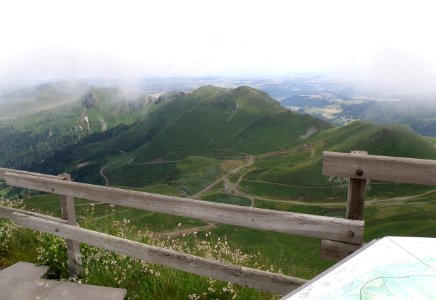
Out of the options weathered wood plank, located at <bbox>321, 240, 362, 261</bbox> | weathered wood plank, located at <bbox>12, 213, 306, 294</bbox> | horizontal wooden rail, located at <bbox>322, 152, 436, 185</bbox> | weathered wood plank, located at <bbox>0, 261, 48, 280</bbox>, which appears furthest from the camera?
weathered wood plank, located at <bbox>0, 261, 48, 280</bbox>

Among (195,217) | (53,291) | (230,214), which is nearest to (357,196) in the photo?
(230,214)

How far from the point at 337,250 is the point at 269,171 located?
540 ft

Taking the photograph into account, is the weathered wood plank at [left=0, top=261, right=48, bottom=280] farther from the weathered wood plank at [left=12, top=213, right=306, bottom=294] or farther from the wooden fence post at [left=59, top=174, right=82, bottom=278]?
the weathered wood plank at [left=12, top=213, right=306, bottom=294]

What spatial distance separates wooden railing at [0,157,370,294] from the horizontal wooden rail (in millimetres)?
628

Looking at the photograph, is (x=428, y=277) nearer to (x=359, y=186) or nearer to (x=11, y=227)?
(x=359, y=186)

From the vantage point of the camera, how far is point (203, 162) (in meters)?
194

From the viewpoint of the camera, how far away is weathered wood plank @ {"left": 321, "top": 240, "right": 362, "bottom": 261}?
4.91m

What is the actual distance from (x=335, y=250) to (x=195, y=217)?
2070 millimetres

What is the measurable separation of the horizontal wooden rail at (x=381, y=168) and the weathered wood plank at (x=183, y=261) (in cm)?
157

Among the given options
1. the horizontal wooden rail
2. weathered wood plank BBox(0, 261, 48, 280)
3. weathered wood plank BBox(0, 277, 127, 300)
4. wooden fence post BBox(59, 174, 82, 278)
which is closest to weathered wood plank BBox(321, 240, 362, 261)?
the horizontal wooden rail

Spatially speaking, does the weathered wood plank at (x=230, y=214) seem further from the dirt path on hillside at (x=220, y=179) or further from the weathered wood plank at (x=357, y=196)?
the dirt path on hillside at (x=220, y=179)


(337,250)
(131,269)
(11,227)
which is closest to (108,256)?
(131,269)

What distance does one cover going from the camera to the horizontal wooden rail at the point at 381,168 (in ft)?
15.2

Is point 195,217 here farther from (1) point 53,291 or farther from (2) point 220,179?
(2) point 220,179
